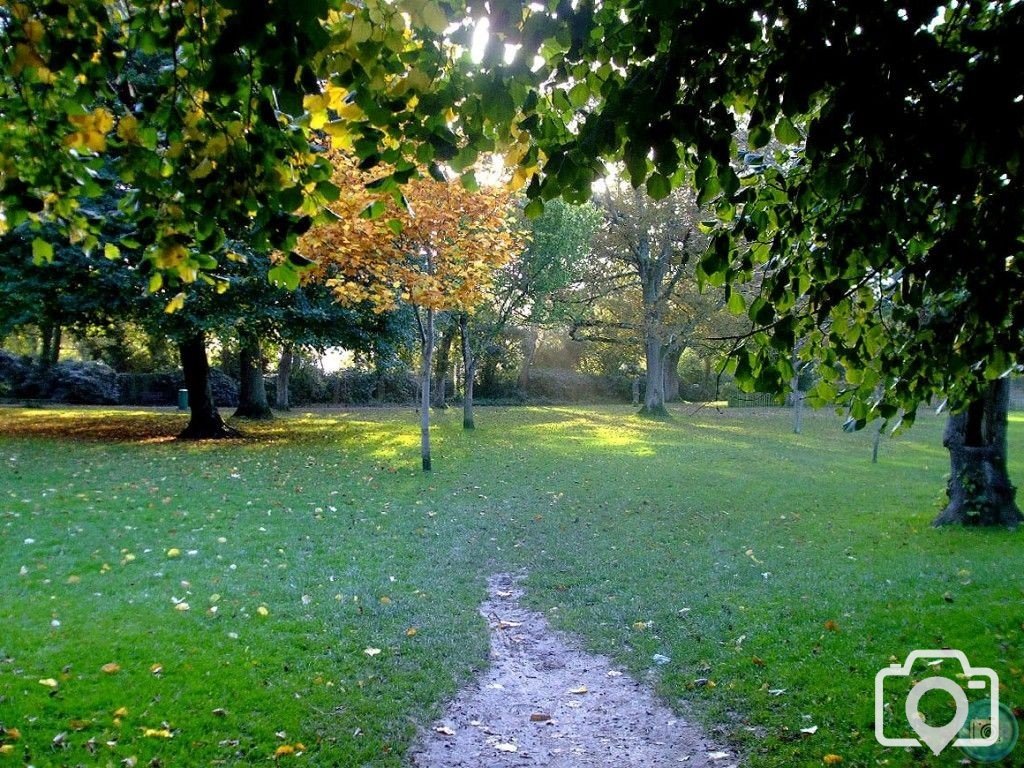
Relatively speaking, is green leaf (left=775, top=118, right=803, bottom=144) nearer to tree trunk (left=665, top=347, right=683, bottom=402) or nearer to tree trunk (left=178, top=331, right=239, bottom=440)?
tree trunk (left=178, top=331, right=239, bottom=440)

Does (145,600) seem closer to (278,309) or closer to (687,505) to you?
(687,505)

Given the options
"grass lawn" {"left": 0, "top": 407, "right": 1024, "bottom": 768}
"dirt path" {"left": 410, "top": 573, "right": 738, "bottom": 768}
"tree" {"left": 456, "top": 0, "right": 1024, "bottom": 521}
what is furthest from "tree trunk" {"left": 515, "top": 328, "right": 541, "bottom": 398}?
"tree" {"left": 456, "top": 0, "right": 1024, "bottom": 521}

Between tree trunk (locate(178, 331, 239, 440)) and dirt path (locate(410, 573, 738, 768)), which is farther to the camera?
tree trunk (locate(178, 331, 239, 440))

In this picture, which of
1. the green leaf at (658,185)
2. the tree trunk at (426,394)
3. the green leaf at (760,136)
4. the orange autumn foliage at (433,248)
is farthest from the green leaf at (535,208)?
the tree trunk at (426,394)

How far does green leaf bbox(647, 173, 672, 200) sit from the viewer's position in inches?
97.0

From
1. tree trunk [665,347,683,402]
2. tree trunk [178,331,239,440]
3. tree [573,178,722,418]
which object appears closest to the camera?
tree trunk [178,331,239,440]

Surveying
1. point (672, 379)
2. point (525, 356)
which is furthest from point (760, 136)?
point (672, 379)

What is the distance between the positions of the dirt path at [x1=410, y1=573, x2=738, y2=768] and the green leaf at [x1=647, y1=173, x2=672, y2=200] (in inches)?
125

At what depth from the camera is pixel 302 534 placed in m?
8.45

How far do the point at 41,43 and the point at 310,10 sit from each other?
1.67 meters

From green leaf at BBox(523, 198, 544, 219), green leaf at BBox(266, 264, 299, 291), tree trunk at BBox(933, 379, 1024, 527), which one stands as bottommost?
tree trunk at BBox(933, 379, 1024, 527)

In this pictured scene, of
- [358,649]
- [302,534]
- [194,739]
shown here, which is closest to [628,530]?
[302,534]

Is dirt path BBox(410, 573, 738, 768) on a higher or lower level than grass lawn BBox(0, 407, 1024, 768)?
lower

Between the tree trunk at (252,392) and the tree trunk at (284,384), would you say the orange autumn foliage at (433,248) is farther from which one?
the tree trunk at (284,384)
